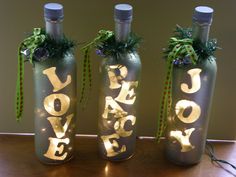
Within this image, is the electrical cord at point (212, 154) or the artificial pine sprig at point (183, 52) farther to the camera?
the electrical cord at point (212, 154)

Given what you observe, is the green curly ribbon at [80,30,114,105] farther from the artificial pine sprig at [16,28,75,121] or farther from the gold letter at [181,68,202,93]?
the gold letter at [181,68,202,93]

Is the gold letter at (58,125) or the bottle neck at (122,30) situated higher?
the bottle neck at (122,30)

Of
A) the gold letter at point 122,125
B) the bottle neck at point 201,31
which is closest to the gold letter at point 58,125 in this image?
the gold letter at point 122,125

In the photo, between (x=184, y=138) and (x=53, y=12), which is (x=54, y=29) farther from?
(x=184, y=138)

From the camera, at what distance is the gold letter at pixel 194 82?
2.71 ft

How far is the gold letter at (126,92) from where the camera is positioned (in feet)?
2.79

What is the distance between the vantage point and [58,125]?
0.87 metres

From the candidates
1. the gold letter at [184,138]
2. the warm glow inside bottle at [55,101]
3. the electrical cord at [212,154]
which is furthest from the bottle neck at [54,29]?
the electrical cord at [212,154]

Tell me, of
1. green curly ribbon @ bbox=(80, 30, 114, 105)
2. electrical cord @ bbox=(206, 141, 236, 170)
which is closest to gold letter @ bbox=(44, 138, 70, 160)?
green curly ribbon @ bbox=(80, 30, 114, 105)

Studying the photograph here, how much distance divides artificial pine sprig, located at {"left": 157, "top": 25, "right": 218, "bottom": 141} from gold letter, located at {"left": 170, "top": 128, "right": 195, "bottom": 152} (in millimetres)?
75

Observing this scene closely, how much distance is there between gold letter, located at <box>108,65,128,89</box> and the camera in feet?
2.73

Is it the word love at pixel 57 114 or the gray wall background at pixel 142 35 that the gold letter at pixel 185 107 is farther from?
the word love at pixel 57 114

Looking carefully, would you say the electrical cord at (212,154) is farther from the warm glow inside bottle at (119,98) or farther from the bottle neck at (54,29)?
the bottle neck at (54,29)

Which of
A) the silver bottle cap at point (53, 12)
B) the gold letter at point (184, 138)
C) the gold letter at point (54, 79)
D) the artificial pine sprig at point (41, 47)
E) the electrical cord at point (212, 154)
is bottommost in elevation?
the electrical cord at point (212, 154)
